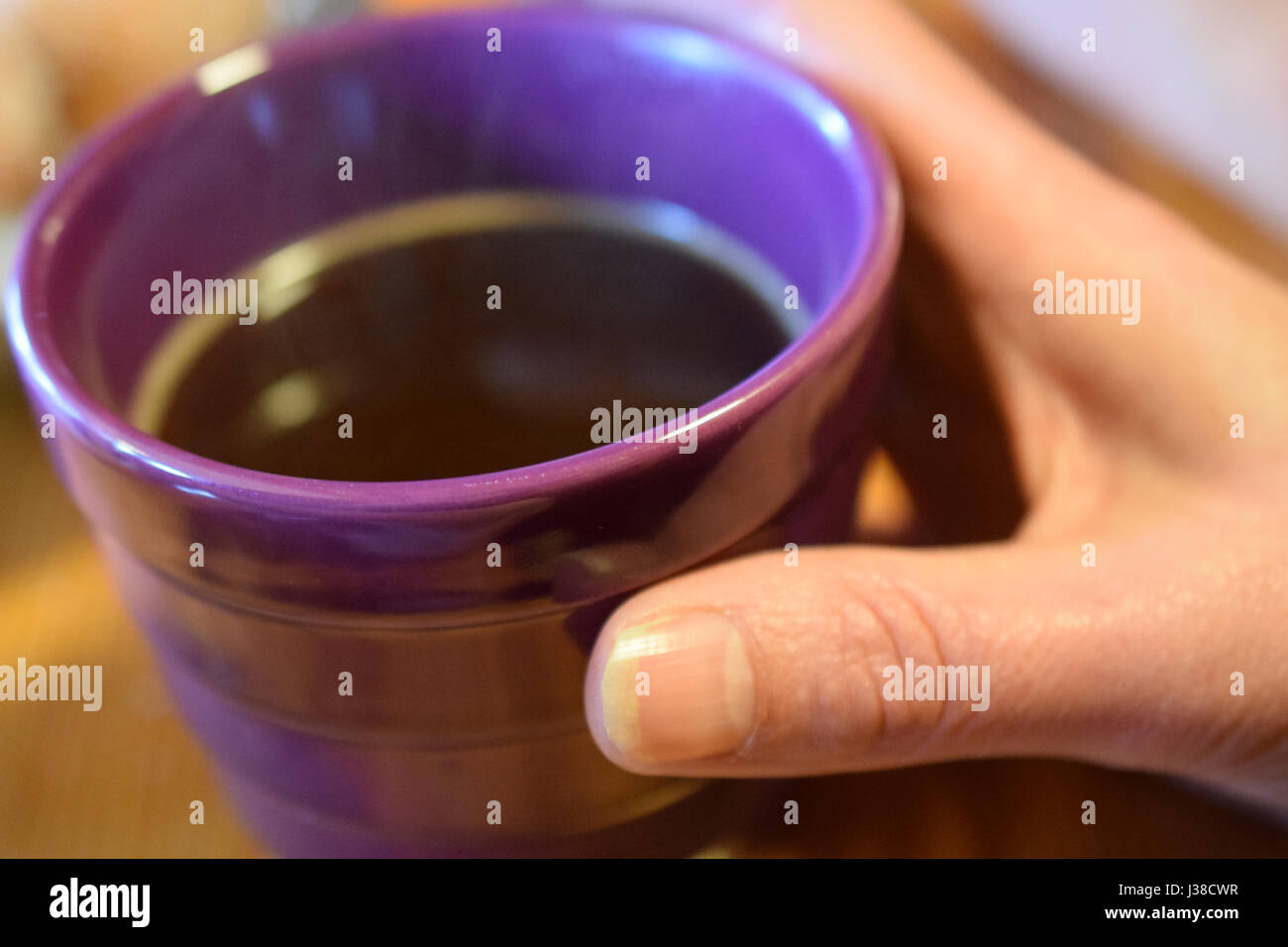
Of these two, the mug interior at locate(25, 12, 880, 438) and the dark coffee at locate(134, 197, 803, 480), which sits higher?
the mug interior at locate(25, 12, 880, 438)

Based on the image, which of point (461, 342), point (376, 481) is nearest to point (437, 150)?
point (461, 342)

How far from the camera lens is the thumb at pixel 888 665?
26 centimetres

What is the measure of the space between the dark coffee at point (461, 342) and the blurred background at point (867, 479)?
11cm

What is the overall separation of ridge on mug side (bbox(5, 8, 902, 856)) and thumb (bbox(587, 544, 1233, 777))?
0.01 metres

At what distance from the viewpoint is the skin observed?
0.28 meters

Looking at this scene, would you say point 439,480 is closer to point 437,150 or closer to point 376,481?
point 376,481

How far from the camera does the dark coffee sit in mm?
337

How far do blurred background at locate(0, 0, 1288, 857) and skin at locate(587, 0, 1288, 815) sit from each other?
59 mm

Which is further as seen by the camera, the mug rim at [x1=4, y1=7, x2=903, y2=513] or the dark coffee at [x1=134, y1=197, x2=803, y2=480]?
the dark coffee at [x1=134, y1=197, x2=803, y2=480]

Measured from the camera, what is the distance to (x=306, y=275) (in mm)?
403

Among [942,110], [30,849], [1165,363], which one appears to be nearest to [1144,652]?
[1165,363]

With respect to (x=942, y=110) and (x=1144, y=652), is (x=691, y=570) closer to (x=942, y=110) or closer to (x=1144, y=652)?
(x=1144, y=652)
